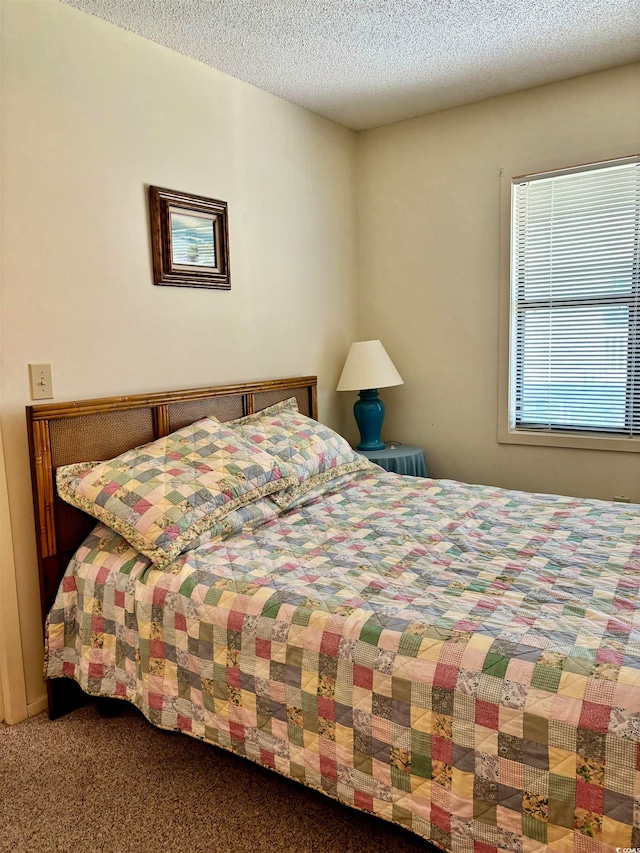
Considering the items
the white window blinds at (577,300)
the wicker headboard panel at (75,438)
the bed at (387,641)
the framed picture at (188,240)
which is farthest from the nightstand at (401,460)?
the framed picture at (188,240)

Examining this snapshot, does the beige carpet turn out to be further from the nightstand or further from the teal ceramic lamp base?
the teal ceramic lamp base

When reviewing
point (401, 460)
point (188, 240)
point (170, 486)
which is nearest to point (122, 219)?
point (188, 240)

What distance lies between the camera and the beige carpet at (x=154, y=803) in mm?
1653

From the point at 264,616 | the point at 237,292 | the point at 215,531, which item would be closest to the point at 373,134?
the point at 237,292

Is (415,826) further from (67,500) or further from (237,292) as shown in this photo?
(237,292)

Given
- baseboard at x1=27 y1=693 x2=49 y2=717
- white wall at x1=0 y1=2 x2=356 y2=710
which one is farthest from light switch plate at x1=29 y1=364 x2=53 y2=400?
baseboard at x1=27 y1=693 x2=49 y2=717

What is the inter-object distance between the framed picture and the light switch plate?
0.63 meters

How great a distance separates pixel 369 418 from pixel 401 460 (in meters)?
0.31

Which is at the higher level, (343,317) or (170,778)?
(343,317)

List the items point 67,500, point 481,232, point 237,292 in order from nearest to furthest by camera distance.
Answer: point 67,500, point 237,292, point 481,232

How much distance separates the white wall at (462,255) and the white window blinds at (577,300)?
12cm

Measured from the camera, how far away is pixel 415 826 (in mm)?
1434

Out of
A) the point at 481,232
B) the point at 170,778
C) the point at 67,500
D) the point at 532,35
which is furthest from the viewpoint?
the point at 481,232

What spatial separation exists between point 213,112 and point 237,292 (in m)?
0.79
